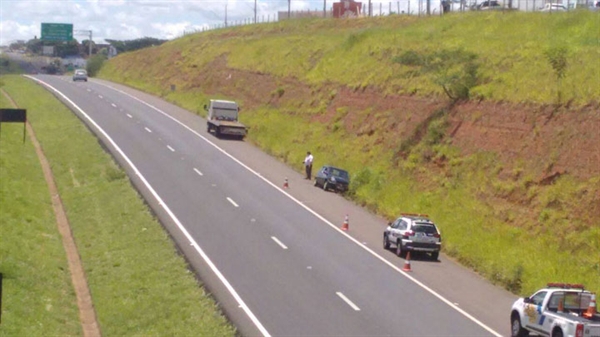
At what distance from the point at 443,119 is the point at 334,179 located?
242 inches

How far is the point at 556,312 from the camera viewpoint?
2125 centimetres

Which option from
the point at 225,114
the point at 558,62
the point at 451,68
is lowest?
the point at 225,114

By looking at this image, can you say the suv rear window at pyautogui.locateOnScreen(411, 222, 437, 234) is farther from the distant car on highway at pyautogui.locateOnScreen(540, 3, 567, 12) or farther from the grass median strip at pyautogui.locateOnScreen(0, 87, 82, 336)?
the distant car on highway at pyautogui.locateOnScreen(540, 3, 567, 12)

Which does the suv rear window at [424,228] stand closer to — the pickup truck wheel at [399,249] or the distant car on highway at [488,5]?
the pickup truck wheel at [399,249]

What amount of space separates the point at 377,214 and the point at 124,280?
14.6 m

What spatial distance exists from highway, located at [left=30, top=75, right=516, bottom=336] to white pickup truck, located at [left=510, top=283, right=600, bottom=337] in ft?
4.01

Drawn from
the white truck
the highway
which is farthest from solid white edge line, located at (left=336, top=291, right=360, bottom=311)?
the white truck

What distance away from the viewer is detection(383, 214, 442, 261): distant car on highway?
3188cm

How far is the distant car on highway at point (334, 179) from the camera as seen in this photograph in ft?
146

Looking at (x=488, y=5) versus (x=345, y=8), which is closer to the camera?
(x=488, y=5)

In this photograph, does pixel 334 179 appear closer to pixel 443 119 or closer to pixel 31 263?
pixel 443 119

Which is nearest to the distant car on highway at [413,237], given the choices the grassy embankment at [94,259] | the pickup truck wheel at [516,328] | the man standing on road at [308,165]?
the grassy embankment at [94,259]

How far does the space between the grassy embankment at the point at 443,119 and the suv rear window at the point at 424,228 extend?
1.27 meters

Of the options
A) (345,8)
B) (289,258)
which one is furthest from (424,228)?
(345,8)
